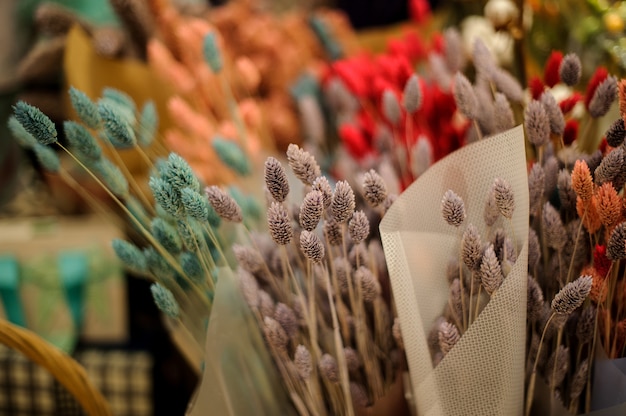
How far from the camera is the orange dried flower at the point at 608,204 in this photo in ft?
1.34

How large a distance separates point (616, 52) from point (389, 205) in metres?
0.31

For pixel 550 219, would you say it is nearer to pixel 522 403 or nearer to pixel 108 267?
pixel 522 403

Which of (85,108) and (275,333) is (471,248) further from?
(85,108)

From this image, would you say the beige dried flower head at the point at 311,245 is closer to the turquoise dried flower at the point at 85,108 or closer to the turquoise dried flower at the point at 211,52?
the turquoise dried flower at the point at 85,108

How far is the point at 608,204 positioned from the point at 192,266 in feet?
1.08

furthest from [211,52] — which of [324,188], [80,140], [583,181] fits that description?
[583,181]

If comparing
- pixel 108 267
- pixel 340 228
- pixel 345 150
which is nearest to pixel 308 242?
pixel 340 228

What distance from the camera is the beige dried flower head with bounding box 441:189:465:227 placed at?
16.1 inches

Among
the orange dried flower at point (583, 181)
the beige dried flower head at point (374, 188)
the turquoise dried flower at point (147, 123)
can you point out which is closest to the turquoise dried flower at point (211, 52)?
the turquoise dried flower at point (147, 123)

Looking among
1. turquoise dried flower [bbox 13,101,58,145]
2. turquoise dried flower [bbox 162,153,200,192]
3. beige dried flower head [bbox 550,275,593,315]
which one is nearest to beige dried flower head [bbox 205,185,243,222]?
turquoise dried flower [bbox 162,153,200,192]

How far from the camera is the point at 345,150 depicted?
0.75 metres

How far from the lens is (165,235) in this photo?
0.48m

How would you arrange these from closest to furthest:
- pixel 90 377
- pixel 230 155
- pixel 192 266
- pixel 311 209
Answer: pixel 311 209 < pixel 192 266 < pixel 230 155 < pixel 90 377

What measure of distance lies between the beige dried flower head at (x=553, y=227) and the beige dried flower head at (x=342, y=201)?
17cm
